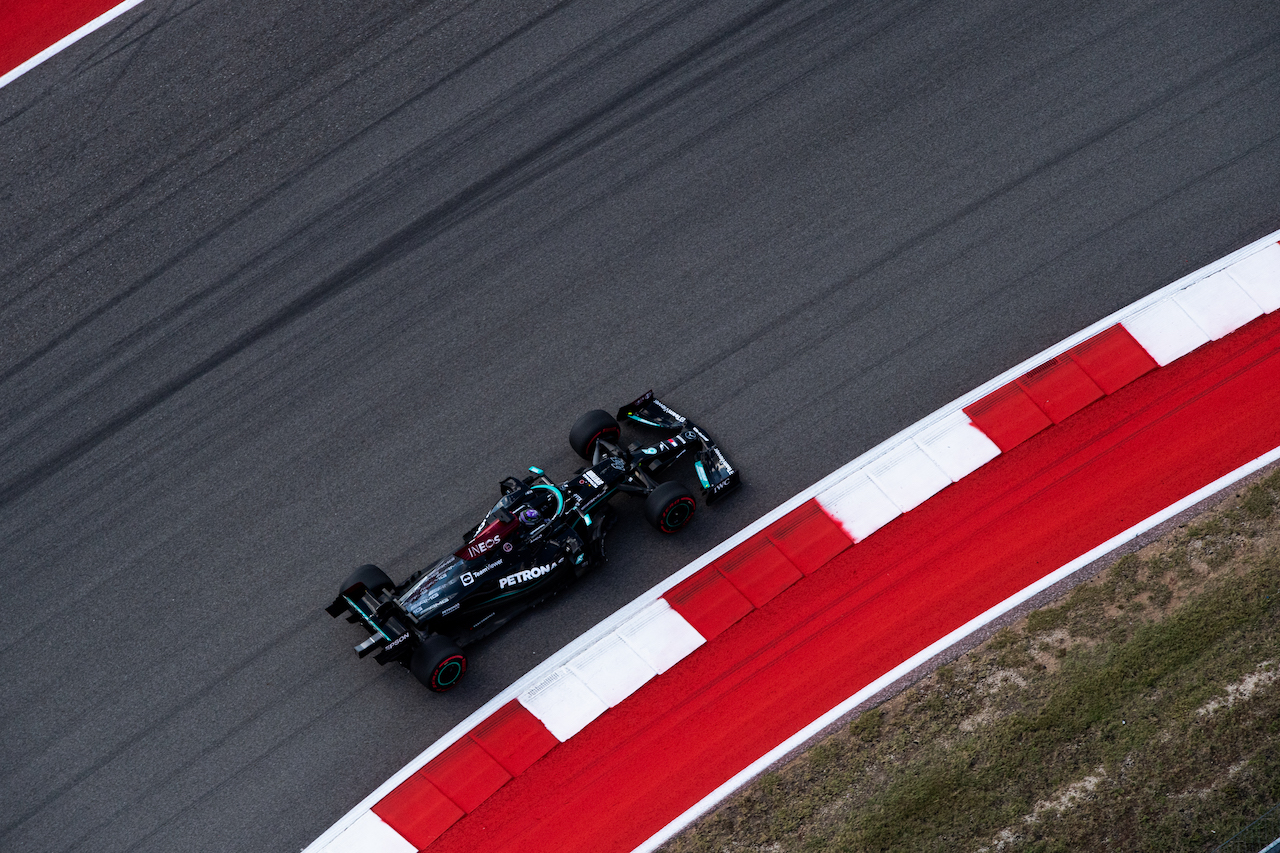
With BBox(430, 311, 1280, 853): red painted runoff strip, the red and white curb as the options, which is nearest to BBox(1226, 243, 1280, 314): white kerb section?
the red and white curb

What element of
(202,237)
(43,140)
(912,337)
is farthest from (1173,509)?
(43,140)

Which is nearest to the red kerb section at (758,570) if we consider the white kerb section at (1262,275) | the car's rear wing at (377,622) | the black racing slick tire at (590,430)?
the black racing slick tire at (590,430)

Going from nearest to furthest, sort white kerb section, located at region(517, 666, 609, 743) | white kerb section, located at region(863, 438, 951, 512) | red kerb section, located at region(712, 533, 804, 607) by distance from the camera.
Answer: white kerb section, located at region(517, 666, 609, 743) < red kerb section, located at region(712, 533, 804, 607) < white kerb section, located at region(863, 438, 951, 512)

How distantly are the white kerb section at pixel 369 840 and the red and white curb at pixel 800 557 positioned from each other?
1cm

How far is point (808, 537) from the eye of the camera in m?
13.2

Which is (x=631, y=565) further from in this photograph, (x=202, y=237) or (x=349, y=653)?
(x=202, y=237)

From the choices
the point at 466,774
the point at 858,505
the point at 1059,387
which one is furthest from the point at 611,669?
the point at 1059,387

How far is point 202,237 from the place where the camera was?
15.3m

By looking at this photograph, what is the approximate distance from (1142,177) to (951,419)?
4.46 meters

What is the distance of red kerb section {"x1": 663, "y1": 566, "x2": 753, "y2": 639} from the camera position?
1281 cm

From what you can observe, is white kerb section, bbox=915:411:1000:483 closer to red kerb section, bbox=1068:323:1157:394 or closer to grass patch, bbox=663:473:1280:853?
red kerb section, bbox=1068:323:1157:394

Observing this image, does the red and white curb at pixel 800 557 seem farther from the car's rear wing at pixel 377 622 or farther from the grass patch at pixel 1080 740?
the car's rear wing at pixel 377 622

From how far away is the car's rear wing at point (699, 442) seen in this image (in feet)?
43.5

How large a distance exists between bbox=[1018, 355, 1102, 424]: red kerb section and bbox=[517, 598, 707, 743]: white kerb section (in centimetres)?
509
